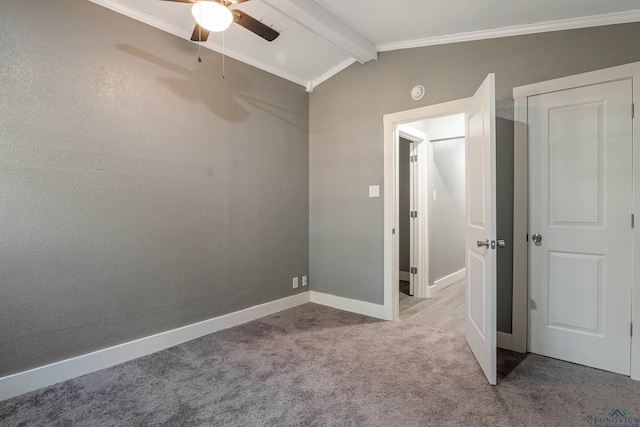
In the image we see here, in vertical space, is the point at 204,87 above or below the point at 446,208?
above

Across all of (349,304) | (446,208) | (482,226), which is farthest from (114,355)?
(446,208)

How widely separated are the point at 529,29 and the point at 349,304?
3.03 m

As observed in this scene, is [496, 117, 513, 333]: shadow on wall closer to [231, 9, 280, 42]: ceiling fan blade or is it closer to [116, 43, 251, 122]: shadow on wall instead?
[231, 9, 280, 42]: ceiling fan blade

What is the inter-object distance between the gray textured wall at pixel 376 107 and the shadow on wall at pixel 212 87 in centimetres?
89

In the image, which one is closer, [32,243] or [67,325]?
[32,243]

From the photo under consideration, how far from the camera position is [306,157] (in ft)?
13.0

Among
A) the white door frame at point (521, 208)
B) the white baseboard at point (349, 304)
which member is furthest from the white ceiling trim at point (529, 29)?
the white baseboard at point (349, 304)

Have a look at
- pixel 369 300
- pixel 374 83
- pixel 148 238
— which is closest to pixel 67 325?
pixel 148 238

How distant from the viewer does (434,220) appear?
442 centimetres

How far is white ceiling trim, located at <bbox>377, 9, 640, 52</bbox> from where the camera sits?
88.3 inches

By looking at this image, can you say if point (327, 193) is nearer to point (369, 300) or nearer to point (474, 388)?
point (369, 300)

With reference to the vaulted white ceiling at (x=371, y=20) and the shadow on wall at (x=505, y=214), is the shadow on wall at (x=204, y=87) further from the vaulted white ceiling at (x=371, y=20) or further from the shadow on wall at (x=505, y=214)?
the shadow on wall at (x=505, y=214)

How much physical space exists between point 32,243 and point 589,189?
3.86 metres

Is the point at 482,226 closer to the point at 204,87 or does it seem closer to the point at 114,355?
the point at 204,87
